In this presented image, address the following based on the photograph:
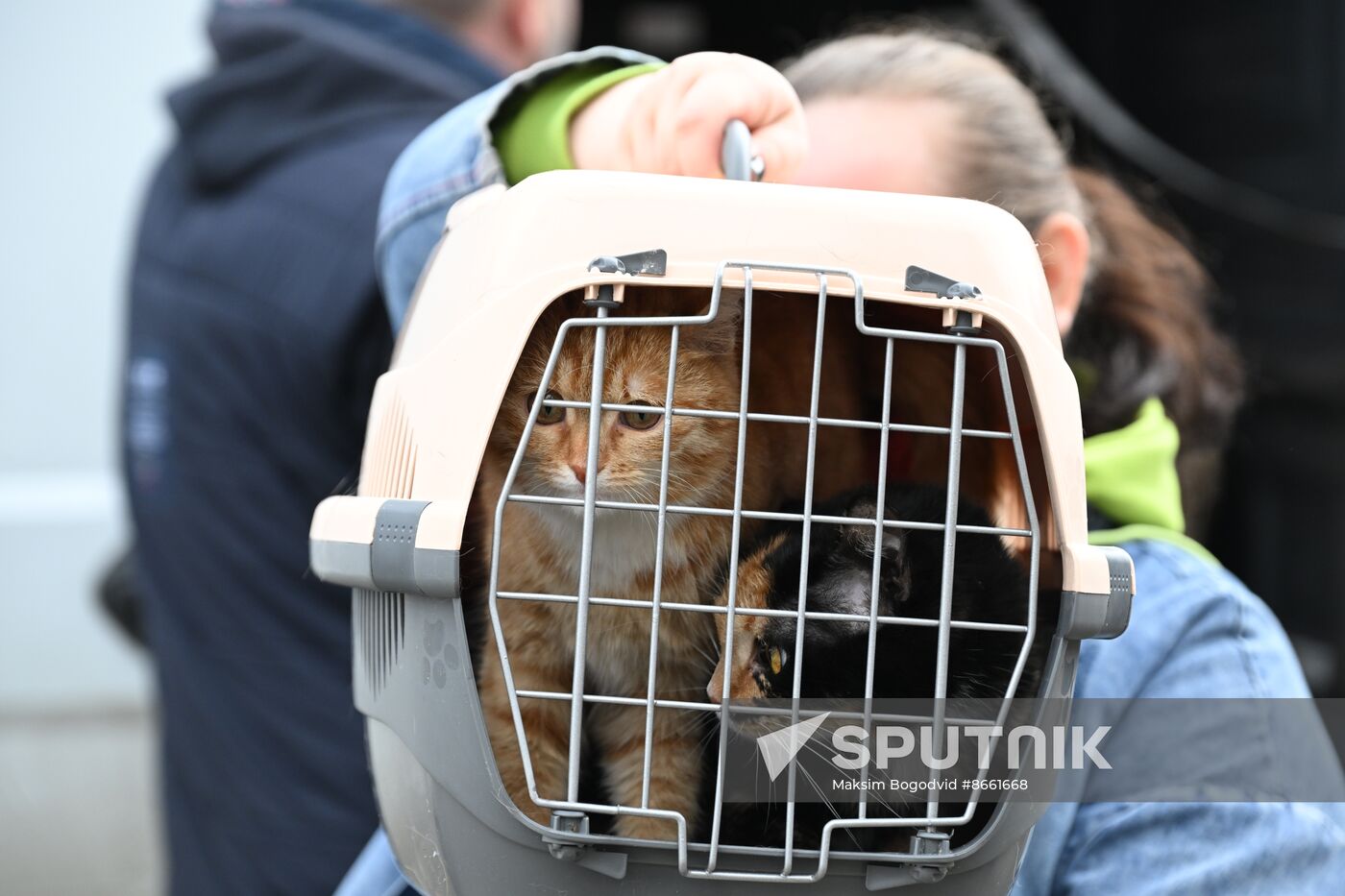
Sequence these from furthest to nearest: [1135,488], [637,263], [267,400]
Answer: [267,400] → [1135,488] → [637,263]

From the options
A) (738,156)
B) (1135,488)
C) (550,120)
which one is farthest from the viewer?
(1135,488)

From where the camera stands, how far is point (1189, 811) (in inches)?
34.3

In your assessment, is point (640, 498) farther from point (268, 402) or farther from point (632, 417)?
point (268, 402)

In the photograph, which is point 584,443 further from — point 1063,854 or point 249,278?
point 249,278

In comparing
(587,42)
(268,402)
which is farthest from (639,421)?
(587,42)

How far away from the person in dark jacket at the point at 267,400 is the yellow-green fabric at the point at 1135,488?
78 centimetres

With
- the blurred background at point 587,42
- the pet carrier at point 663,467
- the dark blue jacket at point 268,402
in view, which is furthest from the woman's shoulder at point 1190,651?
the blurred background at point 587,42

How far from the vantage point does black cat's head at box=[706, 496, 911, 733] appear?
0.81 meters

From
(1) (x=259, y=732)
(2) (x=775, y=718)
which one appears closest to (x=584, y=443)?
(2) (x=775, y=718)

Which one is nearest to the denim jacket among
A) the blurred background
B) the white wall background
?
the blurred background

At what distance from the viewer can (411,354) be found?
801 millimetres

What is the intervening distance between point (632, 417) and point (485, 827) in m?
0.37

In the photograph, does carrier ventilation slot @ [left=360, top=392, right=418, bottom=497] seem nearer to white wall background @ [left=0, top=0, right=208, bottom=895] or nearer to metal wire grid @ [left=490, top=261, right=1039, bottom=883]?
metal wire grid @ [left=490, top=261, right=1039, bottom=883]

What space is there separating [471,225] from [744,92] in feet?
0.67
